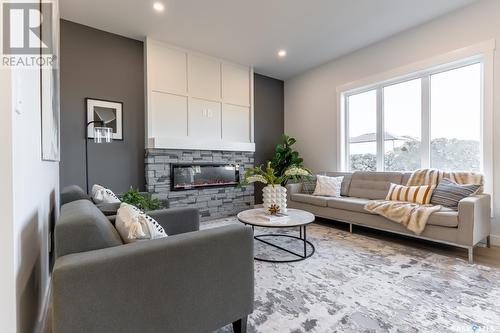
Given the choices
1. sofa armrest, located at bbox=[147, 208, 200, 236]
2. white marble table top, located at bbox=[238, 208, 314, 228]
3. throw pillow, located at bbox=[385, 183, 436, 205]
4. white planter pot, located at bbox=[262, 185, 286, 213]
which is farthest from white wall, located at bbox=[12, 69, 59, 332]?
throw pillow, located at bbox=[385, 183, 436, 205]

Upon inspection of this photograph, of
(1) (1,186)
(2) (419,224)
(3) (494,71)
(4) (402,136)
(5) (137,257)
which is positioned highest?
(3) (494,71)

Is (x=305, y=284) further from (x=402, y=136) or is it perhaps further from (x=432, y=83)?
(x=432, y=83)

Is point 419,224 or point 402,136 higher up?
point 402,136

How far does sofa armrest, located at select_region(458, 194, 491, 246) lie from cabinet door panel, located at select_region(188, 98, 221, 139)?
3630mm

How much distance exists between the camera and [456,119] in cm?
334

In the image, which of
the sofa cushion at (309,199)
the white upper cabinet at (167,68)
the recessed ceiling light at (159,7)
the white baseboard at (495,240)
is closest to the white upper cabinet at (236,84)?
the white upper cabinet at (167,68)

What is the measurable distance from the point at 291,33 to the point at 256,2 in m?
0.94

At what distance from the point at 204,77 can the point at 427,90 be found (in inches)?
140

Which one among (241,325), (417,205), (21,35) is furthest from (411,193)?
(21,35)

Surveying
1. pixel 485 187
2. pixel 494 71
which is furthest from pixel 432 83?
pixel 485 187

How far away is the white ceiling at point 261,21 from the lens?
307cm

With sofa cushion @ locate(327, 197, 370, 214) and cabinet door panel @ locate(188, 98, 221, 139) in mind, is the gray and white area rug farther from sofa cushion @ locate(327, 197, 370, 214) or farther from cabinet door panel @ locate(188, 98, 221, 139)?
cabinet door panel @ locate(188, 98, 221, 139)

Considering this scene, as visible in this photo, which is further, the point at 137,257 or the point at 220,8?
the point at 220,8

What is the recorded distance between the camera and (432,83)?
141 inches
